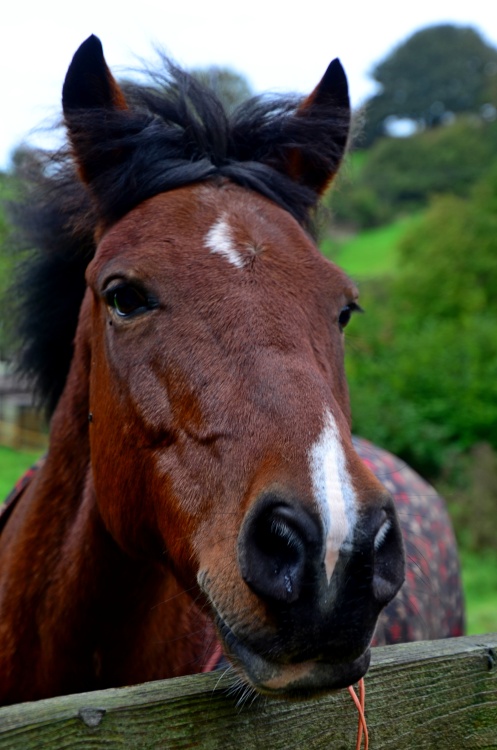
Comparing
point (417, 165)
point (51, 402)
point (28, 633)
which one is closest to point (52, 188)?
point (51, 402)

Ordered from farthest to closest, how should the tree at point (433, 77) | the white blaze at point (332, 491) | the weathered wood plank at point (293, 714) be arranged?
the tree at point (433, 77) < the white blaze at point (332, 491) < the weathered wood plank at point (293, 714)

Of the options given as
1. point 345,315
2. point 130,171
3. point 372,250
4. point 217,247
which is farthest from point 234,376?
point 372,250

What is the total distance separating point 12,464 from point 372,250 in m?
25.5

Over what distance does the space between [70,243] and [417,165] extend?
4780cm

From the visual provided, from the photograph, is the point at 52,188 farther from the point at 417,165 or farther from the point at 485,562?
the point at 417,165

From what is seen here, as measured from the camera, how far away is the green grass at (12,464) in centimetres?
1572

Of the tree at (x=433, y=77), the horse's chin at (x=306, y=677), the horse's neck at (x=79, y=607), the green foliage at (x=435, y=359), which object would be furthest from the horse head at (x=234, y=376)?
the tree at (x=433, y=77)

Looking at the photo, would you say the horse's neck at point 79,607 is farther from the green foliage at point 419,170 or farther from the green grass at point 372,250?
the green foliage at point 419,170

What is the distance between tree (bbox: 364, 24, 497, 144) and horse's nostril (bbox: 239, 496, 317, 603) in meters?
61.5

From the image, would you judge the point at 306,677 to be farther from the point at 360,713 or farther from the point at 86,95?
the point at 86,95

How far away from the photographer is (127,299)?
216cm

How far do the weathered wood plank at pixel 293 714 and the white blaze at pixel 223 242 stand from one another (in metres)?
1.08

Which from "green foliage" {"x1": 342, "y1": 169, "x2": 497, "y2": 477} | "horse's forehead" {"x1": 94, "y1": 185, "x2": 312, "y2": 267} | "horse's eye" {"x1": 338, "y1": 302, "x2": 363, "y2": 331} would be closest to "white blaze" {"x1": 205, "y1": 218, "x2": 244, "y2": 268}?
"horse's forehead" {"x1": 94, "y1": 185, "x2": 312, "y2": 267}

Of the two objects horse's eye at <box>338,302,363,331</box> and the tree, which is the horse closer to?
horse's eye at <box>338,302,363,331</box>
